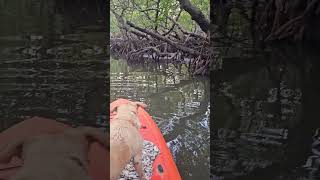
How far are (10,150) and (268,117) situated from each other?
4.24 ft

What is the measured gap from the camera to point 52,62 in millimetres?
3035

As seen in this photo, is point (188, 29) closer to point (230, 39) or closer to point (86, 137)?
point (230, 39)

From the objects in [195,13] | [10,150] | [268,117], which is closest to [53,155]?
[10,150]

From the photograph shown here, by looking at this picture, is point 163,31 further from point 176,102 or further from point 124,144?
point 124,144

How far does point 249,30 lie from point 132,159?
1.22 m

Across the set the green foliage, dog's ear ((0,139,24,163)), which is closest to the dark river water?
dog's ear ((0,139,24,163))

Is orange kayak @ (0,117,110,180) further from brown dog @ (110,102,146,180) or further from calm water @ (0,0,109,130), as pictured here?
calm water @ (0,0,109,130)

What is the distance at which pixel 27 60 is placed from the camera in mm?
3137

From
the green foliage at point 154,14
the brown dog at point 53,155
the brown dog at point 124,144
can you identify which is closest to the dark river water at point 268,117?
the brown dog at point 124,144

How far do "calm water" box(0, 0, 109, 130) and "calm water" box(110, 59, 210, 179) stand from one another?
0.47 metres

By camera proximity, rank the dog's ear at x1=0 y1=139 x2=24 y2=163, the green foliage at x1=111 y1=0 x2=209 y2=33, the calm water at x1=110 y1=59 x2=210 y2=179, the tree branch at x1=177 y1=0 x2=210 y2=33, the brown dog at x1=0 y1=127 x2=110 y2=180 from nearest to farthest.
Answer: the brown dog at x1=0 y1=127 x2=110 y2=180 → the dog's ear at x1=0 y1=139 x2=24 y2=163 → the calm water at x1=110 y1=59 x2=210 y2=179 → the tree branch at x1=177 y1=0 x2=210 y2=33 → the green foliage at x1=111 y1=0 x2=209 y2=33

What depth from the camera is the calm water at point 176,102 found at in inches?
96.1

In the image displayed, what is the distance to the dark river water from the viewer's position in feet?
6.37

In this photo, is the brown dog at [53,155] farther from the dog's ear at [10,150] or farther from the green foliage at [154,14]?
the green foliage at [154,14]
